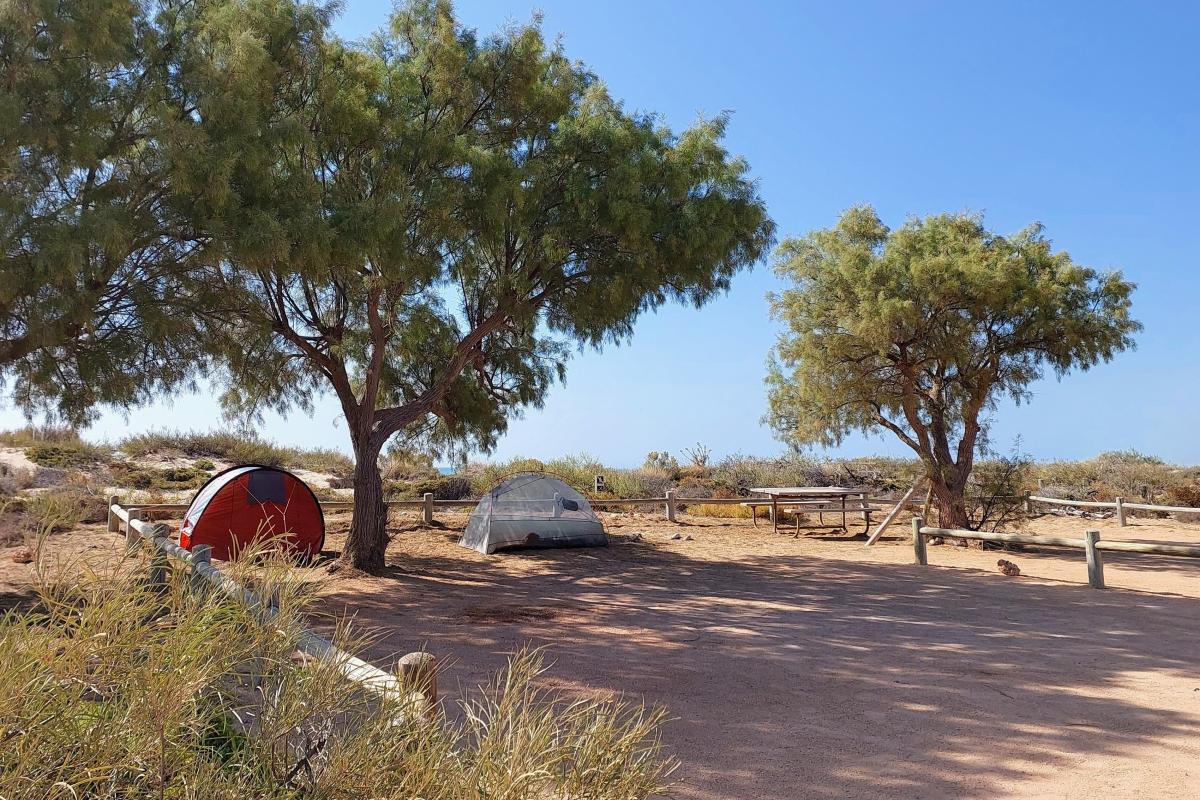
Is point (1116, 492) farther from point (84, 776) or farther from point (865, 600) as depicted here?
point (84, 776)

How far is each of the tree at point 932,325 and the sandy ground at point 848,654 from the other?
3788 mm

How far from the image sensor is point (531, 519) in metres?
14.3

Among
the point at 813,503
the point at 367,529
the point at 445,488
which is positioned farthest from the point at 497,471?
the point at 367,529

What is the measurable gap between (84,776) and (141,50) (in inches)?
320

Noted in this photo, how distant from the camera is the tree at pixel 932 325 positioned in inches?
603

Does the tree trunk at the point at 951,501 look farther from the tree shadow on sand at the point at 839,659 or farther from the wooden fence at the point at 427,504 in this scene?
the tree shadow on sand at the point at 839,659

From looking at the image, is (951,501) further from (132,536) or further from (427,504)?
(132,536)

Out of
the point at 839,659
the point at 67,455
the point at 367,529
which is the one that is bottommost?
the point at 839,659

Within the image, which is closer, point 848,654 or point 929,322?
point 848,654

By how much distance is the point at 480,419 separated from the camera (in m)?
14.1

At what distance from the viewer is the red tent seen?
11109 millimetres

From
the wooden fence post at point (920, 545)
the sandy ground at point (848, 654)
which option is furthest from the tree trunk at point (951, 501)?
the wooden fence post at point (920, 545)

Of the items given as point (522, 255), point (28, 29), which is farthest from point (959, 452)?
point (28, 29)

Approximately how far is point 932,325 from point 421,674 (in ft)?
49.0
